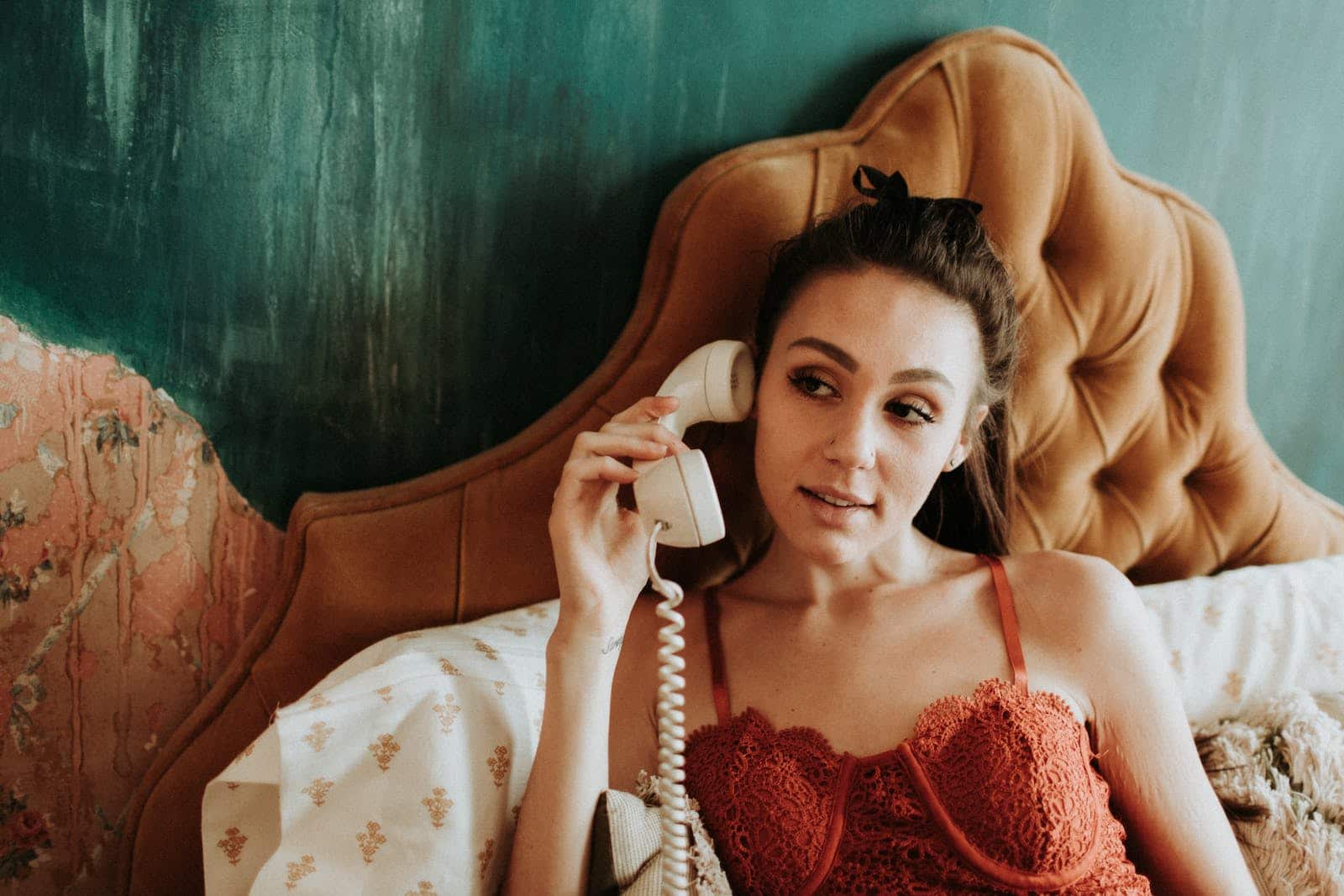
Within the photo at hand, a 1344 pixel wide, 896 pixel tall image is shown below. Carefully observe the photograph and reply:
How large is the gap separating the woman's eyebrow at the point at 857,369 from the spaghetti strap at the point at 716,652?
39 centimetres

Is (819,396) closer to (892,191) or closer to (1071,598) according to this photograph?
(892,191)

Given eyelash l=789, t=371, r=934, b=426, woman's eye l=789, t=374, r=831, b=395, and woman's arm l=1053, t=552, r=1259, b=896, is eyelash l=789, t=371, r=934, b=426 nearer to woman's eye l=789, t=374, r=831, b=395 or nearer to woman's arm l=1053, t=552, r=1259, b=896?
woman's eye l=789, t=374, r=831, b=395

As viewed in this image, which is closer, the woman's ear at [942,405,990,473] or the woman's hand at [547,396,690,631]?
the woman's hand at [547,396,690,631]

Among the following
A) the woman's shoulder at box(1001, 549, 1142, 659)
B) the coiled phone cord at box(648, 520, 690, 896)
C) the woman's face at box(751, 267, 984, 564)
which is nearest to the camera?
the coiled phone cord at box(648, 520, 690, 896)

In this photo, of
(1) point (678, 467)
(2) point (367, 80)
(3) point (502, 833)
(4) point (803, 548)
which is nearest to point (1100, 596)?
(4) point (803, 548)

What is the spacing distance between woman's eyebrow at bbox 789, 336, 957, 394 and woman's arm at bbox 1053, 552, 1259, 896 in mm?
370

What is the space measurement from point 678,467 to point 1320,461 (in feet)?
5.11

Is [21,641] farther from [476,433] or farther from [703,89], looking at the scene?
[703,89]

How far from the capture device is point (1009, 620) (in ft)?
3.82

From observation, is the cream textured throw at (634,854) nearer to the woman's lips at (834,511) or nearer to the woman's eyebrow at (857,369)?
the woman's lips at (834,511)

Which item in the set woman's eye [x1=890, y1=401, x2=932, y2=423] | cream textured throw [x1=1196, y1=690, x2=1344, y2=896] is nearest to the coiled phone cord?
woman's eye [x1=890, y1=401, x2=932, y2=423]

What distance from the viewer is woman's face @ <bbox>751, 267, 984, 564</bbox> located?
40.9 inches

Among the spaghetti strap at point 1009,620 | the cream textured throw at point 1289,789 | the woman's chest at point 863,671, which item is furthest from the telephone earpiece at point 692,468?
the cream textured throw at point 1289,789

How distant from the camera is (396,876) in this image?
3.11 feet
